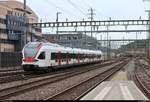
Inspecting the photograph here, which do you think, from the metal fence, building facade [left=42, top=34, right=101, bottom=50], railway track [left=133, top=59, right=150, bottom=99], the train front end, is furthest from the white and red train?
building facade [left=42, top=34, right=101, bottom=50]

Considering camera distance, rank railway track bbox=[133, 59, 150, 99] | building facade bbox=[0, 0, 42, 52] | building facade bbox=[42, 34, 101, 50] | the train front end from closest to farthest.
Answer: railway track bbox=[133, 59, 150, 99] → the train front end → building facade bbox=[42, 34, 101, 50] → building facade bbox=[0, 0, 42, 52]

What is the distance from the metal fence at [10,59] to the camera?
151 ft

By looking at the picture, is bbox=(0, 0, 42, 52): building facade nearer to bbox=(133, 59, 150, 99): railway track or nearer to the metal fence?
the metal fence

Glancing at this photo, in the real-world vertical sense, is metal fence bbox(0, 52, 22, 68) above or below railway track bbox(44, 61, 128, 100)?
above

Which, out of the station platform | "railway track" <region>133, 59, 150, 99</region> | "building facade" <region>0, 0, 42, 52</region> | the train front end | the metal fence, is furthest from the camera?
"building facade" <region>0, 0, 42, 52</region>

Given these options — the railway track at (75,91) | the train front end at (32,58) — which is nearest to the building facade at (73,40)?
the train front end at (32,58)

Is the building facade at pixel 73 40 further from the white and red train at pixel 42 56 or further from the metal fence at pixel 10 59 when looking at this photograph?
the white and red train at pixel 42 56

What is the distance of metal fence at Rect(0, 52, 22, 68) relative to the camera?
151 ft

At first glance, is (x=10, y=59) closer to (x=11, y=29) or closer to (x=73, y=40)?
(x=11, y=29)

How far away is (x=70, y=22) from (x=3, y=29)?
38064mm

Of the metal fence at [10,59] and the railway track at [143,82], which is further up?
the metal fence at [10,59]

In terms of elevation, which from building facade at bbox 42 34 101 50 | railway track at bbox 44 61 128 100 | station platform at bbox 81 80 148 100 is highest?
building facade at bbox 42 34 101 50

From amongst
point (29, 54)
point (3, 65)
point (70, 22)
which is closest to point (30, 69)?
point (29, 54)

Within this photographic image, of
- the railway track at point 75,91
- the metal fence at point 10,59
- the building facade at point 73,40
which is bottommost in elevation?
the railway track at point 75,91
